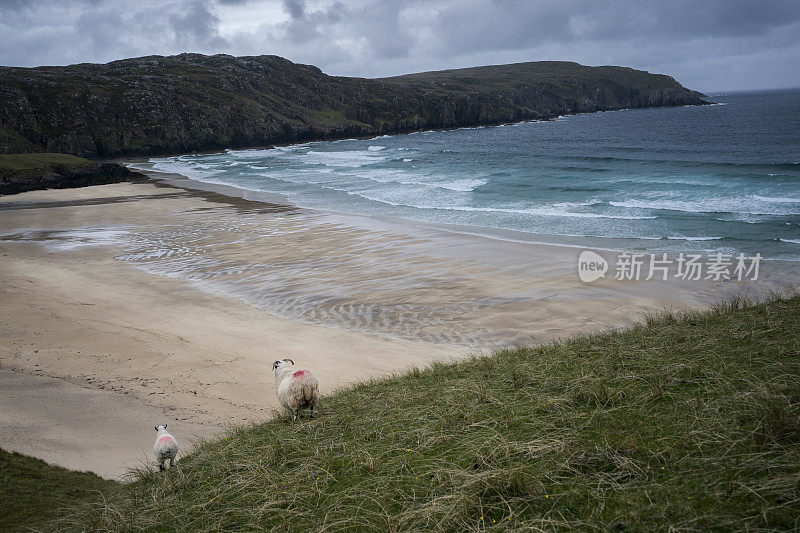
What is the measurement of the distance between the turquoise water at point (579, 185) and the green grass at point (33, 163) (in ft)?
36.9

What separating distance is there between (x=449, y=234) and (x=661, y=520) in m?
22.9

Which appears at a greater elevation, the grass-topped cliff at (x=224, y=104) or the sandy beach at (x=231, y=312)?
the grass-topped cliff at (x=224, y=104)

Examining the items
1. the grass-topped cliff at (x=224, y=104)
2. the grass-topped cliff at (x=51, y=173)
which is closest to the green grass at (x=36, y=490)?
the grass-topped cliff at (x=51, y=173)

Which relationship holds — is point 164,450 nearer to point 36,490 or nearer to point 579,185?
point 36,490

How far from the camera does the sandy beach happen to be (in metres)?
10.0

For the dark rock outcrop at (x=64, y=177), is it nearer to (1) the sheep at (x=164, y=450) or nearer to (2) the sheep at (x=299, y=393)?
(1) the sheep at (x=164, y=450)

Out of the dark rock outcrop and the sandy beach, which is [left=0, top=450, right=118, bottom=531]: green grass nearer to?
the sandy beach

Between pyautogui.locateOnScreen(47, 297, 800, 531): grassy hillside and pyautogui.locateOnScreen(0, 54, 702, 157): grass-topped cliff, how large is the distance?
240ft

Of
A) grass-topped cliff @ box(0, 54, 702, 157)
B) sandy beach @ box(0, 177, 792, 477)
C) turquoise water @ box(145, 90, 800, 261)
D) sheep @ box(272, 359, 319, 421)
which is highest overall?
grass-topped cliff @ box(0, 54, 702, 157)

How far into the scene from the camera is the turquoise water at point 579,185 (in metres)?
26.0

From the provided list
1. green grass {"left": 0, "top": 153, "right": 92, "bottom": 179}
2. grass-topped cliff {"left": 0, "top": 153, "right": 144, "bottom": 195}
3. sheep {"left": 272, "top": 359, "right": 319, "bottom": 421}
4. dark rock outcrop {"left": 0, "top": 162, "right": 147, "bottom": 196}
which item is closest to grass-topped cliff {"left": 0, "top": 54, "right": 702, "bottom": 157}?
green grass {"left": 0, "top": 153, "right": 92, "bottom": 179}

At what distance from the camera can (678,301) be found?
16031mm

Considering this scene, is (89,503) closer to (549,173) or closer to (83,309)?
(83,309)

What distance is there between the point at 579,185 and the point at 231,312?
3281 cm
